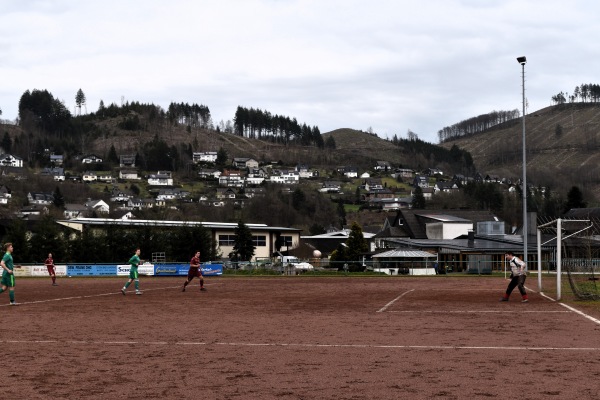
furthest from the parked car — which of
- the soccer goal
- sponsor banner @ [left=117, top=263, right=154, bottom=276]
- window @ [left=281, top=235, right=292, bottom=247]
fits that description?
the soccer goal

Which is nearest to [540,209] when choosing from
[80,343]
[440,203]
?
[440,203]

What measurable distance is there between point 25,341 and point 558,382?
10.8 metres

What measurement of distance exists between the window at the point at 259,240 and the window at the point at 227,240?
3209 mm

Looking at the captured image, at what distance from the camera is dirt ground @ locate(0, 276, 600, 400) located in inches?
430

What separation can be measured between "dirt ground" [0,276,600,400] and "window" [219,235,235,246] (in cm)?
7573

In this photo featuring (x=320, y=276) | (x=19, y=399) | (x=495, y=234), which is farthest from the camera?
(x=495, y=234)

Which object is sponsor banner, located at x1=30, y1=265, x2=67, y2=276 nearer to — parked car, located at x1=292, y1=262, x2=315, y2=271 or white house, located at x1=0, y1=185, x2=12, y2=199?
parked car, located at x1=292, y1=262, x2=315, y2=271

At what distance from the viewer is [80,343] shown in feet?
53.2

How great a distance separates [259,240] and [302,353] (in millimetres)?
90673

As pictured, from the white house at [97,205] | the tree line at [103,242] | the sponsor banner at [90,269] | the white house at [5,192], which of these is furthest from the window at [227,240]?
the white house at [5,192]

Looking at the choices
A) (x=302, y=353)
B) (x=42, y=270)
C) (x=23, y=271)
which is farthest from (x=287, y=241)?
(x=302, y=353)

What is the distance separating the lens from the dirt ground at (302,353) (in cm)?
1092

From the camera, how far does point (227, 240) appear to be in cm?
10188

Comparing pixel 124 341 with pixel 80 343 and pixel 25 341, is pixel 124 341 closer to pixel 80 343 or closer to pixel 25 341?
pixel 80 343
